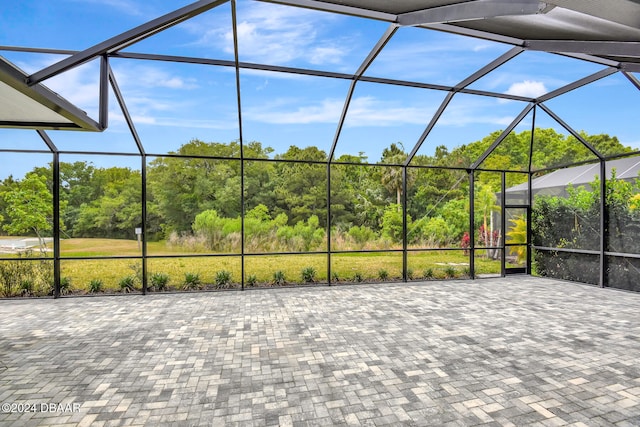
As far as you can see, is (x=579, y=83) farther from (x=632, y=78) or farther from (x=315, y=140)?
(x=315, y=140)

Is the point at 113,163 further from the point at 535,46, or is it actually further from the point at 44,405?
the point at 535,46

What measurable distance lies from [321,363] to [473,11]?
4204mm

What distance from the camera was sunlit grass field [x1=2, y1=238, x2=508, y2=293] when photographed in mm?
8635

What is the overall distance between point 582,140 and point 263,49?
776 centimetres

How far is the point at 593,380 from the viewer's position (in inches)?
133

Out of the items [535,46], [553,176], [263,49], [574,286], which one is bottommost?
[574,286]

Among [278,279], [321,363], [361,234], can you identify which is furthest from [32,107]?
[361,234]

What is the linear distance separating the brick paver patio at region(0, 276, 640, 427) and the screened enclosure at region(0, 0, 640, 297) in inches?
89.9

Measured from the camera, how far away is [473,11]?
3.54 metres

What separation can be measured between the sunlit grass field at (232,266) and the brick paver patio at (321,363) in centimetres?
206

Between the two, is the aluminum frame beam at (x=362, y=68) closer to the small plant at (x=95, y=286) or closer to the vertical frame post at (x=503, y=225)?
the vertical frame post at (x=503, y=225)

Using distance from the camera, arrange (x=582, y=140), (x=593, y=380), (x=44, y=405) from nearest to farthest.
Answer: (x=44, y=405)
(x=593, y=380)
(x=582, y=140)

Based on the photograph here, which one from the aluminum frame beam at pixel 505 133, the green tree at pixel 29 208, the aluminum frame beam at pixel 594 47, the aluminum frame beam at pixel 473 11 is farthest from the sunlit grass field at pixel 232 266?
the aluminum frame beam at pixel 594 47

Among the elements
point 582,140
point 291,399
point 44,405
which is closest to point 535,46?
point 582,140
